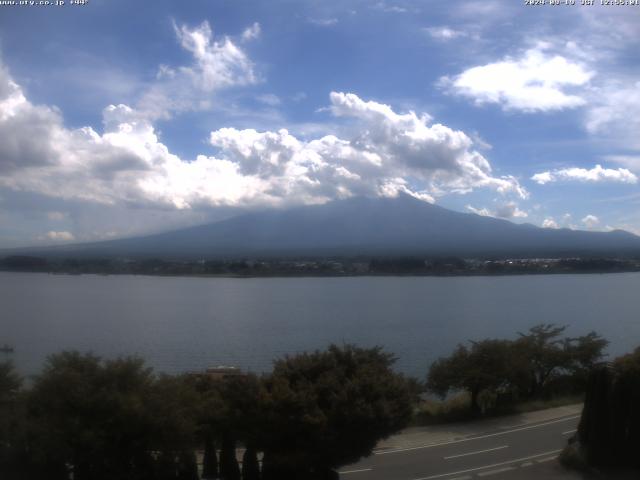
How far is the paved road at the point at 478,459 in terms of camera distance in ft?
29.5

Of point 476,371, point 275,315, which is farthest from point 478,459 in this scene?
point 275,315

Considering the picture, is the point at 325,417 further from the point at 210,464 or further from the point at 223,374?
the point at 223,374

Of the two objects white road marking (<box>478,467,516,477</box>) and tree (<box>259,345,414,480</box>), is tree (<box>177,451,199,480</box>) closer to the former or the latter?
tree (<box>259,345,414,480</box>)

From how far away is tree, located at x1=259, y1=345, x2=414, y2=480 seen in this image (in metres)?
7.84

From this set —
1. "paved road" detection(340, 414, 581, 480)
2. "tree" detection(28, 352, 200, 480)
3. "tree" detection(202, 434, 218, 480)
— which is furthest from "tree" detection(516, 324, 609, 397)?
"tree" detection(28, 352, 200, 480)

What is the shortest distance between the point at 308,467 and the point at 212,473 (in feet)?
4.54

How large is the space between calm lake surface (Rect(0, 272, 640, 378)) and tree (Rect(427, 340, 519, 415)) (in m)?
4.95

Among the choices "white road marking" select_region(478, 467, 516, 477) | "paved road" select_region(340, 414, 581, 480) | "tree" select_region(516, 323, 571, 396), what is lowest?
"paved road" select_region(340, 414, 581, 480)

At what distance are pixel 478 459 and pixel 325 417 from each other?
324 cm

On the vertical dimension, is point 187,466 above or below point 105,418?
below

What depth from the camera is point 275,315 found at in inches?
1404

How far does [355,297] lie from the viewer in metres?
47.5

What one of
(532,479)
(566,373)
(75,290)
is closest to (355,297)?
(75,290)

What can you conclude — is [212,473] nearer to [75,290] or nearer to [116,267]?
[75,290]
